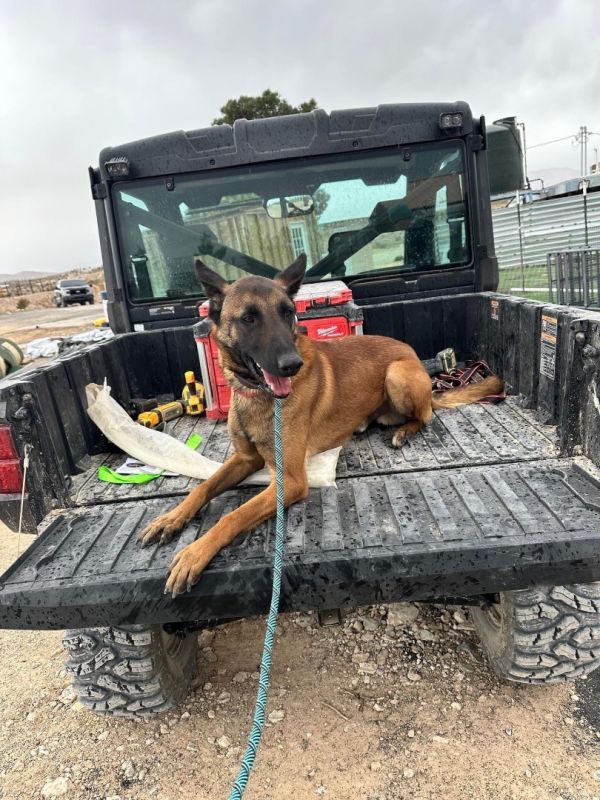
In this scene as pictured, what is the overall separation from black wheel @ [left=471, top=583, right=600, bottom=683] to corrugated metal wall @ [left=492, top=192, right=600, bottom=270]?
44.4ft

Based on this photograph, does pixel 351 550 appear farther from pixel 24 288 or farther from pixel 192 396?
pixel 24 288

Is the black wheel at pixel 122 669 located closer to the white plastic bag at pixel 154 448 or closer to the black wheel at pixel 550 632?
the white plastic bag at pixel 154 448

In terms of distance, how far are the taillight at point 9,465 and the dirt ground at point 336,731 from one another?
1259 mm

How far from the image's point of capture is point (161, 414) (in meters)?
3.67

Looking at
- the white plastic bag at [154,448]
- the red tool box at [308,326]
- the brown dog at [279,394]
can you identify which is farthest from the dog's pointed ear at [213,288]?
the red tool box at [308,326]

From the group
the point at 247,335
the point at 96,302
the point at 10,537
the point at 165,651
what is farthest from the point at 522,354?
the point at 96,302

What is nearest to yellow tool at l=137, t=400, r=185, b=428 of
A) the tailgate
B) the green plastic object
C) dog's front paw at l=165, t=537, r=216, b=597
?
the green plastic object

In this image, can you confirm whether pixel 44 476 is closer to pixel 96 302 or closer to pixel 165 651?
pixel 165 651

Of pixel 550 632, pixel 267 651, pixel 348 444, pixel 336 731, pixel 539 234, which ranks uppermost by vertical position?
pixel 539 234

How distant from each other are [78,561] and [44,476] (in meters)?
0.54

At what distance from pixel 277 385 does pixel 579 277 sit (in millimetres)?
9392

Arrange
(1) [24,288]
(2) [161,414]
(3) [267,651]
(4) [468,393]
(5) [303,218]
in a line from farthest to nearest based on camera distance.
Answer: (1) [24,288], (5) [303,218], (2) [161,414], (4) [468,393], (3) [267,651]

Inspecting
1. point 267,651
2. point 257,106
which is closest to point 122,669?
point 267,651

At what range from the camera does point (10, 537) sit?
5.13 meters
